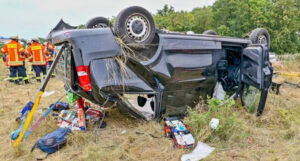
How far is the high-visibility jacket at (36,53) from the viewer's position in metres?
8.58

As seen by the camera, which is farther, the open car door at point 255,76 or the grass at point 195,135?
the open car door at point 255,76

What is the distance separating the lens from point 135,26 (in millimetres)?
3203

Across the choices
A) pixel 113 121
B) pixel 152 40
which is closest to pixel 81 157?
pixel 113 121

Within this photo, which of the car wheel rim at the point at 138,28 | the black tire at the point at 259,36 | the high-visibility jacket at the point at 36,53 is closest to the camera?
the car wheel rim at the point at 138,28

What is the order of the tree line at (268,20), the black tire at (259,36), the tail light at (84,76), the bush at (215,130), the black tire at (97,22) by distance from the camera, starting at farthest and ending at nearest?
the tree line at (268,20) < the black tire at (259,36) < the black tire at (97,22) < the bush at (215,130) < the tail light at (84,76)

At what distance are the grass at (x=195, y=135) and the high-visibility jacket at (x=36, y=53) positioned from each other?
524 centimetres

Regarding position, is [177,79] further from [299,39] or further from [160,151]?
[299,39]

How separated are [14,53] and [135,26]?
22.5ft

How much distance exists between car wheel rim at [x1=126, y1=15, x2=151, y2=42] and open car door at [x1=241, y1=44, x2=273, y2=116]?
72.3 inches

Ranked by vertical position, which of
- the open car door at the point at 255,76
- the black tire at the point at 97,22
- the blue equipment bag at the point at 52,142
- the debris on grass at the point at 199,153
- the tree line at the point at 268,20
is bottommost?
the debris on grass at the point at 199,153

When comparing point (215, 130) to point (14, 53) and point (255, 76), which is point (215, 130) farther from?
point (14, 53)

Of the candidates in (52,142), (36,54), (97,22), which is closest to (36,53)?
(36,54)

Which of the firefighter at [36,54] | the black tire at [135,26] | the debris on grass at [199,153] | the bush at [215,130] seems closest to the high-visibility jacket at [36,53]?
the firefighter at [36,54]

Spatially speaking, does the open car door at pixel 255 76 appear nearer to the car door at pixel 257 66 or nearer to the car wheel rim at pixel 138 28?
the car door at pixel 257 66
